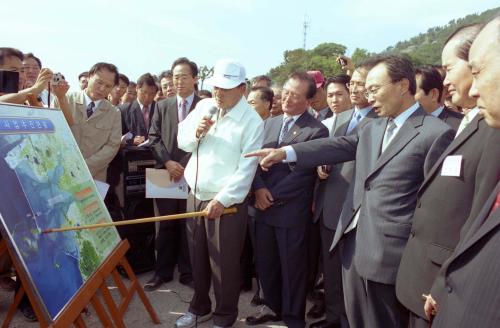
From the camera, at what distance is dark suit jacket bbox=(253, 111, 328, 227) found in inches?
119

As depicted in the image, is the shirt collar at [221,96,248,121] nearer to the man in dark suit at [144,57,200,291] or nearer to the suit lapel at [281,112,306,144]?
the suit lapel at [281,112,306,144]

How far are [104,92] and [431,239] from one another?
313 cm

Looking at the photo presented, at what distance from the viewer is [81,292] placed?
2.07 metres

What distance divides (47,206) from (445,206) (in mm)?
1882

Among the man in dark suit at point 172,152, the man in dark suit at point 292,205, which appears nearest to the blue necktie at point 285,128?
the man in dark suit at point 292,205

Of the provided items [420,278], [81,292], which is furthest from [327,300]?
[81,292]

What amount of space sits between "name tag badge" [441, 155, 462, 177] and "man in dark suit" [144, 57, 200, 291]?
2.48 metres

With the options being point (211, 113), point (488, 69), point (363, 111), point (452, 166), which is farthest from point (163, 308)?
point (488, 69)

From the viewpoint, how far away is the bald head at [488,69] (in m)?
1.20

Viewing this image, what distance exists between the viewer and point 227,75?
Answer: 114 inches

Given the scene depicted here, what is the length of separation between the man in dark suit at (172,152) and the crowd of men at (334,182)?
0.04 ft

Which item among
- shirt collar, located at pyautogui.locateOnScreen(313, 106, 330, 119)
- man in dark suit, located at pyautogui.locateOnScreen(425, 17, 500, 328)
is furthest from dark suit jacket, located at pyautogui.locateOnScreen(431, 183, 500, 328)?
shirt collar, located at pyautogui.locateOnScreen(313, 106, 330, 119)

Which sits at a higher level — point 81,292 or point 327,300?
point 81,292

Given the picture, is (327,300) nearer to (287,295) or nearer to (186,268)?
(287,295)
